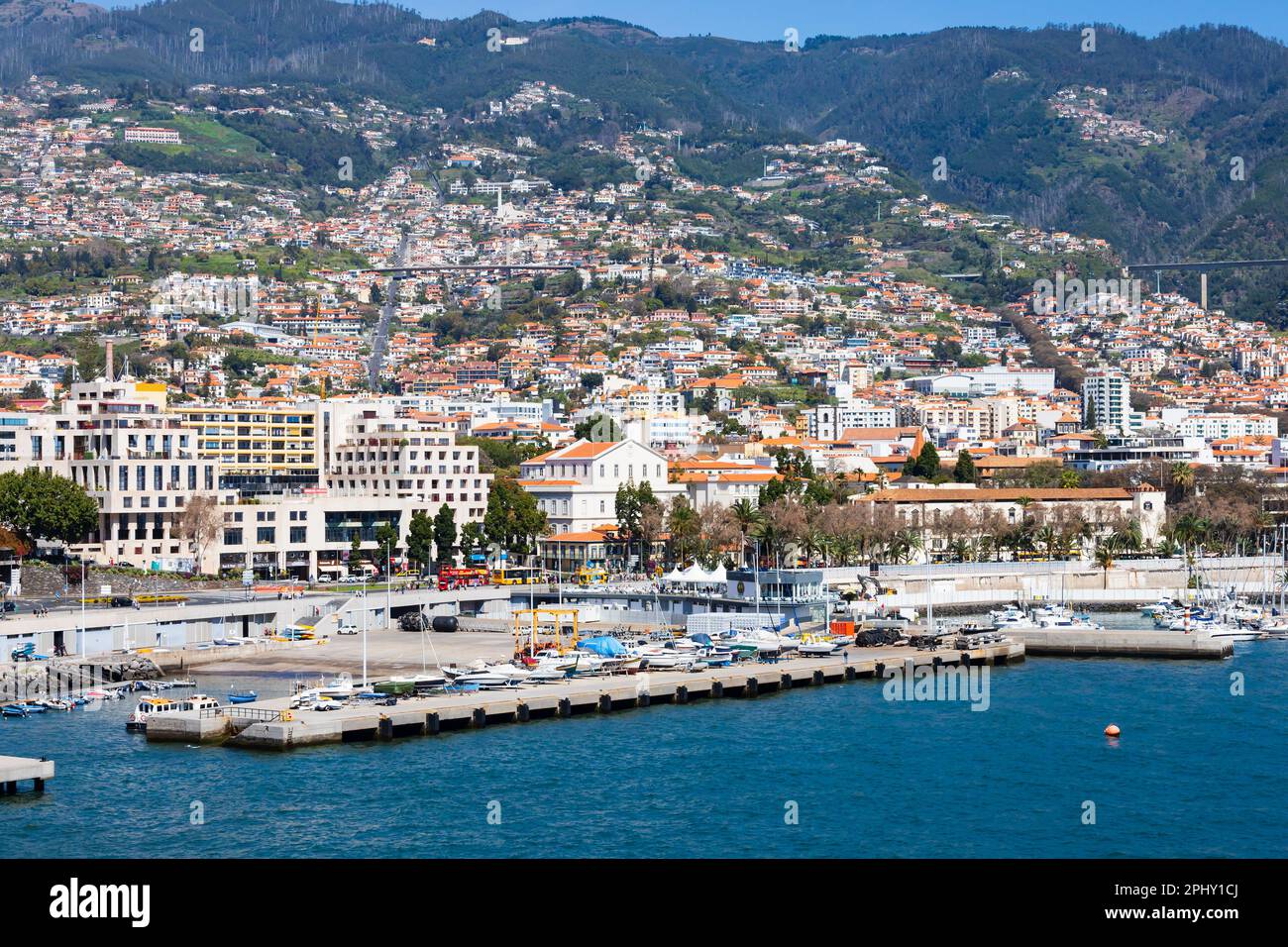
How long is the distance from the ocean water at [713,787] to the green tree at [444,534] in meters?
23.8

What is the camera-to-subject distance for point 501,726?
30734mm

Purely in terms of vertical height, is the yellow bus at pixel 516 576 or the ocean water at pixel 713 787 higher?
the yellow bus at pixel 516 576

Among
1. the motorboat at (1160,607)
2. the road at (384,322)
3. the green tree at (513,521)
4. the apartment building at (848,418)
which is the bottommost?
the motorboat at (1160,607)

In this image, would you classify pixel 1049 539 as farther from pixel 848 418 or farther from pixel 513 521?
pixel 848 418

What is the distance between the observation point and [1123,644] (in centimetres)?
4241

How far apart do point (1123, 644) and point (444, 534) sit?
904 inches

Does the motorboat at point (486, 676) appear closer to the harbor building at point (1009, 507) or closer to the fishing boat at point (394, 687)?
the fishing boat at point (394, 687)

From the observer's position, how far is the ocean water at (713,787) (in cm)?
2189

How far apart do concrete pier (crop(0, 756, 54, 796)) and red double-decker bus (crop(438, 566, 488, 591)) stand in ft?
85.6

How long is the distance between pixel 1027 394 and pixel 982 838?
108966mm

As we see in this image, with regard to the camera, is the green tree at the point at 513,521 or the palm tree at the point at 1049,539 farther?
the palm tree at the point at 1049,539

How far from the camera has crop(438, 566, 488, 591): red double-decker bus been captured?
51969 millimetres

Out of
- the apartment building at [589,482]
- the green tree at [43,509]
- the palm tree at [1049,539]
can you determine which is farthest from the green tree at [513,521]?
the palm tree at [1049,539]

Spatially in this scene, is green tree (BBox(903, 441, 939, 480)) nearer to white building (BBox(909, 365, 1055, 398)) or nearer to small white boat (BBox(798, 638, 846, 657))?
small white boat (BBox(798, 638, 846, 657))
